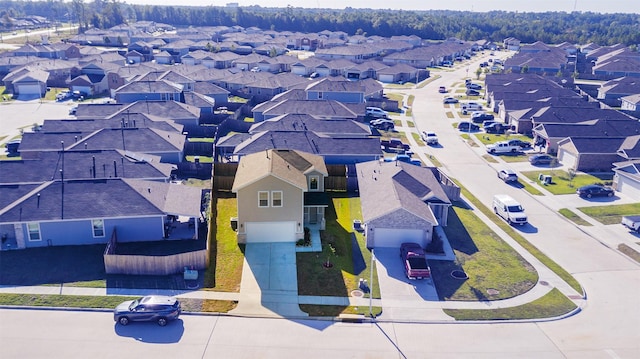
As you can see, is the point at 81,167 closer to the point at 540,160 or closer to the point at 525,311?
the point at 525,311

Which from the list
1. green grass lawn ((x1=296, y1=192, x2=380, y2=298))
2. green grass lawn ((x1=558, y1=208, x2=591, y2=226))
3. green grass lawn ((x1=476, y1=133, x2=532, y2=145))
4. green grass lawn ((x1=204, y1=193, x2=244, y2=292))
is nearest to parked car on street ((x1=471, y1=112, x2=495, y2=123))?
green grass lawn ((x1=476, y1=133, x2=532, y2=145))

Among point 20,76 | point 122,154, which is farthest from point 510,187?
point 20,76

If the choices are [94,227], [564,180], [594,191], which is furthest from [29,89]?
[594,191]

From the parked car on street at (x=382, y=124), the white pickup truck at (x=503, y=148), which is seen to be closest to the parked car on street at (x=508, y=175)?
the white pickup truck at (x=503, y=148)

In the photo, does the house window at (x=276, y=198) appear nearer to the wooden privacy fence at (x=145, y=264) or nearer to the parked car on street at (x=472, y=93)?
the wooden privacy fence at (x=145, y=264)

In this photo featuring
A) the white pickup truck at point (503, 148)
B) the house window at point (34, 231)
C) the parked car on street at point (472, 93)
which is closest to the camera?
the house window at point (34, 231)
